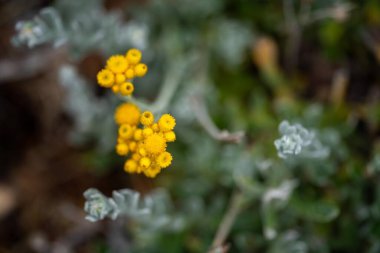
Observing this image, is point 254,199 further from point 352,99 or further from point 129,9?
point 129,9

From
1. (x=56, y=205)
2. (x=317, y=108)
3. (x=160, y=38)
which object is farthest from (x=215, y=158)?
(x=56, y=205)

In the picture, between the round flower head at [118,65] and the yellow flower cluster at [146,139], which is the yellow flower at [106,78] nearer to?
the round flower head at [118,65]

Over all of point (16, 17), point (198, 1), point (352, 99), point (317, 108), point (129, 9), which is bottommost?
point (317, 108)

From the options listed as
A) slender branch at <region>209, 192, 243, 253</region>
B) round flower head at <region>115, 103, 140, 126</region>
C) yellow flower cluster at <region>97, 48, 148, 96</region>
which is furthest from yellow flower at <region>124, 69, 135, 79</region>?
slender branch at <region>209, 192, 243, 253</region>

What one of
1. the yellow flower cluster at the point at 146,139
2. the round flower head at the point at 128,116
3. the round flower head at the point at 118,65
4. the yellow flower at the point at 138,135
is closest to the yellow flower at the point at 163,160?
the yellow flower cluster at the point at 146,139

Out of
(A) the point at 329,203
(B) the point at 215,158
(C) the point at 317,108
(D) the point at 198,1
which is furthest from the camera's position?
(D) the point at 198,1

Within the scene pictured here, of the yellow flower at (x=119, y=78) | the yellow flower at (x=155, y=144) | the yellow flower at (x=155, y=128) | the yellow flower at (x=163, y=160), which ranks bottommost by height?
the yellow flower at (x=163, y=160)

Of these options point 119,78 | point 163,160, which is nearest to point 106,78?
point 119,78
